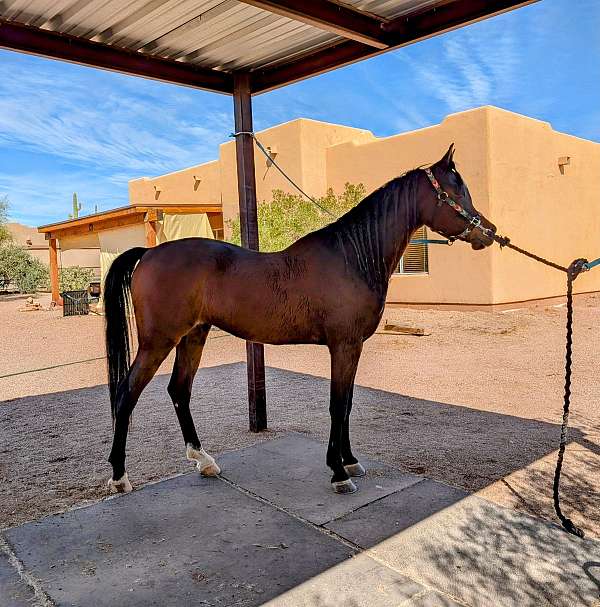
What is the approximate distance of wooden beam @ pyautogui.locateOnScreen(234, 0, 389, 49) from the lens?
3.01 m

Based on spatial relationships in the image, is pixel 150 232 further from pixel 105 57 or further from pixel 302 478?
pixel 302 478

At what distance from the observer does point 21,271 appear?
3400cm

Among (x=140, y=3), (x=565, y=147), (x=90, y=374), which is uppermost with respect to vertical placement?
(x=565, y=147)

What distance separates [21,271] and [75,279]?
11228mm

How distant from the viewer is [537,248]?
14258 mm

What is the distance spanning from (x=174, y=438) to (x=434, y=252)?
1055 cm

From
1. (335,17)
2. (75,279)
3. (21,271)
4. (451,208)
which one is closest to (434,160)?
(335,17)

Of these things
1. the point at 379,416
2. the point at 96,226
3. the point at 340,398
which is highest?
the point at 96,226

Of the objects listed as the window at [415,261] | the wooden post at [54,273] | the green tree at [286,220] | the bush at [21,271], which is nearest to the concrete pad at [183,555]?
the green tree at [286,220]

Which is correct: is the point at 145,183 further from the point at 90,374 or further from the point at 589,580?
the point at 589,580

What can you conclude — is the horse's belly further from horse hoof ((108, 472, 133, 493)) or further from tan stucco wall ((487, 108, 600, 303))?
tan stucco wall ((487, 108, 600, 303))

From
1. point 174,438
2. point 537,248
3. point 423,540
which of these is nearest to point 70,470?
point 174,438

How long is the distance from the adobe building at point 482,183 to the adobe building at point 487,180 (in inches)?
1.1

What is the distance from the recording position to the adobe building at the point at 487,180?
12.9 m
